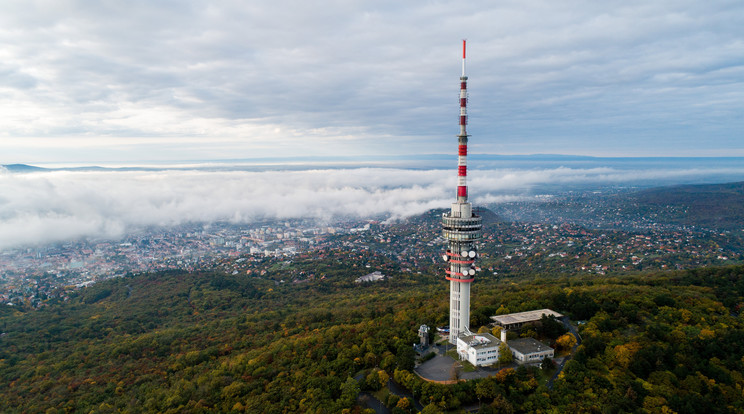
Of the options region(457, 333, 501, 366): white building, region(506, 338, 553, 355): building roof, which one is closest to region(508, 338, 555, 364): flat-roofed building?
region(506, 338, 553, 355): building roof

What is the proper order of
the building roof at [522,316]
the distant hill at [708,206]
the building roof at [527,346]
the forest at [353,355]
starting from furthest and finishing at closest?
the distant hill at [708,206]
the building roof at [522,316]
the building roof at [527,346]
the forest at [353,355]

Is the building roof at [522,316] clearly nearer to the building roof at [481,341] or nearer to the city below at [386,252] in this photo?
the building roof at [481,341]

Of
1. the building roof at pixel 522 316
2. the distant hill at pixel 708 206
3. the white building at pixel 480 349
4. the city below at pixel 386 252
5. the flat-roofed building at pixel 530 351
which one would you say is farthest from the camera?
the distant hill at pixel 708 206

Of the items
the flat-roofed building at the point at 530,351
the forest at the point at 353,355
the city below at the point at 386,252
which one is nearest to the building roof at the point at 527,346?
the flat-roofed building at the point at 530,351

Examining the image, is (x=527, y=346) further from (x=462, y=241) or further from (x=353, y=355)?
(x=353, y=355)

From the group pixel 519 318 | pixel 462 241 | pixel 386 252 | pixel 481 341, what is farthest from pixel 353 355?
pixel 386 252

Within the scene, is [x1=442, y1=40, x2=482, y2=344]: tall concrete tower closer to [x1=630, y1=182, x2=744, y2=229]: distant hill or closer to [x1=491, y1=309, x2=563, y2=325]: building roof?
[x1=491, y1=309, x2=563, y2=325]: building roof
